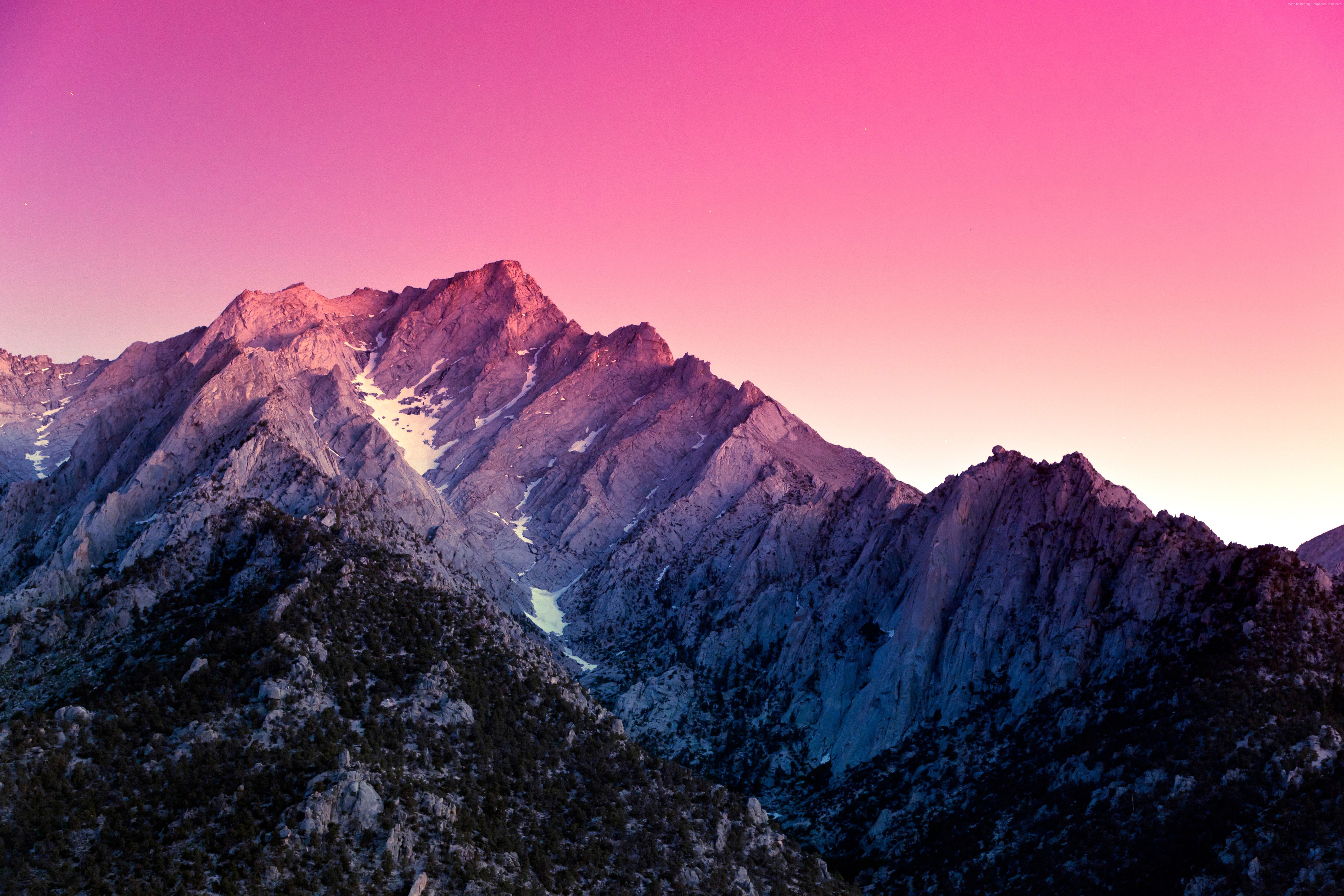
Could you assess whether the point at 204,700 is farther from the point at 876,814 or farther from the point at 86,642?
the point at 876,814

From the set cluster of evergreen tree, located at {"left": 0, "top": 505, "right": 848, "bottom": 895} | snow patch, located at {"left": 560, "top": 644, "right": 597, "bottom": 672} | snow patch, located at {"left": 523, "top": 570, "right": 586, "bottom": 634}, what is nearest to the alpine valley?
cluster of evergreen tree, located at {"left": 0, "top": 505, "right": 848, "bottom": 895}

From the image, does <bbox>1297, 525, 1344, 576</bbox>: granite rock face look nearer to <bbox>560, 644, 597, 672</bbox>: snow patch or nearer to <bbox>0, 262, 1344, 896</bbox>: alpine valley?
<bbox>0, 262, 1344, 896</bbox>: alpine valley

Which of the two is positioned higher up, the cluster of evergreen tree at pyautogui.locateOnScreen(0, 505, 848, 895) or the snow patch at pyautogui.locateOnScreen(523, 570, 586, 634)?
the snow patch at pyautogui.locateOnScreen(523, 570, 586, 634)

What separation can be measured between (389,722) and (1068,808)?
6394 centimetres

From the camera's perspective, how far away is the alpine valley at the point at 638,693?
Result: 261 feet

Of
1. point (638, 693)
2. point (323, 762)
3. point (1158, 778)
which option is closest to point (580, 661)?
point (638, 693)

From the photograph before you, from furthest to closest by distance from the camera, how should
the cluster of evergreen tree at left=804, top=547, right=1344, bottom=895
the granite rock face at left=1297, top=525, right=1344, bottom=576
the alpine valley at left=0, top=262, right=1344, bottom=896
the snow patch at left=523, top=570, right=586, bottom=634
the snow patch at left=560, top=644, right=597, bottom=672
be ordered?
1. the snow patch at left=523, top=570, right=586, bottom=634
2. the snow patch at left=560, top=644, right=597, bottom=672
3. the granite rock face at left=1297, top=525, right=1344, bottom=576
4. the cluster of evergreen tree at left=804, top=547, right=1344, bottom=895
5. the alpine valley at left=0, top=262, right=1344, bottom=896

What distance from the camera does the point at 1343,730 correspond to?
95.6m

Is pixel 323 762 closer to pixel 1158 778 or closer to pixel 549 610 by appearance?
pixel 1158 778

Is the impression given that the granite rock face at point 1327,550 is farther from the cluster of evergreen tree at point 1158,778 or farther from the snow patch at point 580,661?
the snow patch at point 580,661

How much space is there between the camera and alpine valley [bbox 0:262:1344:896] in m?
79.4

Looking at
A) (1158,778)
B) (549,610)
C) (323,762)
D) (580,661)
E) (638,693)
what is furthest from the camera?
(549,610)

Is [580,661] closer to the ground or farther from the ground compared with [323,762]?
farther from the ground

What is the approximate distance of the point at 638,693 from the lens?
149 m
